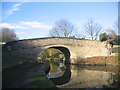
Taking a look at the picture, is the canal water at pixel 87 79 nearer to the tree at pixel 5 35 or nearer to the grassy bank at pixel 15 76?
the grassy bank at pixel 15 76

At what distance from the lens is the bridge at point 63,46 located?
28.6 meters

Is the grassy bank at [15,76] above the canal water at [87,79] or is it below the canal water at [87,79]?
above

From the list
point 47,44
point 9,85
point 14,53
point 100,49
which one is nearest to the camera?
point 9,85

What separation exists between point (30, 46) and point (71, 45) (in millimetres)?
7122

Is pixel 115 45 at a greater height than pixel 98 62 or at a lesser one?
greater

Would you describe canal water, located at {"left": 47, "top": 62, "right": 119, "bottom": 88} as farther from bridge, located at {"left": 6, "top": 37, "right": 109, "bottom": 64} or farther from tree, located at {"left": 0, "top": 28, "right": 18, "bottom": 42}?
tree, located at {"left": 0, "top": 28, "right": 18, "bottom": 42}

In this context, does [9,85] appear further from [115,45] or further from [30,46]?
[115,45]

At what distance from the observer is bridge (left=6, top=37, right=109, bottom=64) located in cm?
2856

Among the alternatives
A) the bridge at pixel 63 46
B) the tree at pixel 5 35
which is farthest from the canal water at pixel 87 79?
the tree at pixel 5 35

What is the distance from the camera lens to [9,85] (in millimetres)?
11477

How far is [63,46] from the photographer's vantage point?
31281 mm

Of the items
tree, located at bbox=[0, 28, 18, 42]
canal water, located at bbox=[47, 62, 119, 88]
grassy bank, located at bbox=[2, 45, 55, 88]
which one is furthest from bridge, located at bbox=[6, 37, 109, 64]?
grassy bank, located at bbox=[2, 45, 55, 88]

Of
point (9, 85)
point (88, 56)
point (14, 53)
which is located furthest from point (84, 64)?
point (9, 85)

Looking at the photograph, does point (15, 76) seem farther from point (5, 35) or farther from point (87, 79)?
point (5, 35)
